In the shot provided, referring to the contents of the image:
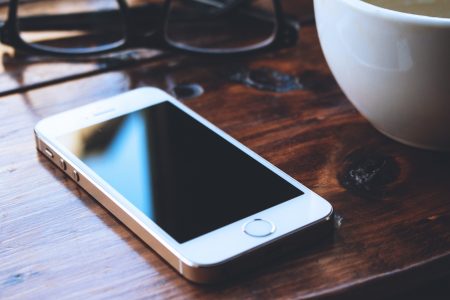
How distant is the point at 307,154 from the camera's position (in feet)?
1.75

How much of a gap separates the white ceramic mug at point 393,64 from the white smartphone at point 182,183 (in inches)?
3.4

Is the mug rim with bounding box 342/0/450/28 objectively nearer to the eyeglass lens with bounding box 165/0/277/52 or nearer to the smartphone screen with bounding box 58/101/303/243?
the smartphone screen with bounding box 58/101/303/243

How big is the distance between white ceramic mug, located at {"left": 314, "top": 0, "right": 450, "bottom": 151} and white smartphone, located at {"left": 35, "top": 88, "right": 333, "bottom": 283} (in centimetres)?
9

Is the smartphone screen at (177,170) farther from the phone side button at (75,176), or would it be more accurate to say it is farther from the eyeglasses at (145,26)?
the eyeglasses at (145,26)

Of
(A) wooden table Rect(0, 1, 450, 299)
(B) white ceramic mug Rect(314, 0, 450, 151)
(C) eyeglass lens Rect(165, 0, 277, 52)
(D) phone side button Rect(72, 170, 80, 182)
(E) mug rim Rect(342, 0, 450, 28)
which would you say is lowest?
(A) wooden table Rect(0, 1, 450, 299)

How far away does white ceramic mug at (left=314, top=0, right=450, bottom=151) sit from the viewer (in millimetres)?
452

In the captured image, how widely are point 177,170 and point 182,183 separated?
18mm

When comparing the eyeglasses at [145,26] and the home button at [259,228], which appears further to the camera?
the eyeglasses at [145,26]

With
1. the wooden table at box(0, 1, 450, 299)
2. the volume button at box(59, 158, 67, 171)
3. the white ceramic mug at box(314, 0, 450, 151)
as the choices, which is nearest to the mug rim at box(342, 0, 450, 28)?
the white ceramic mug at box(314, 0, 450, 151)

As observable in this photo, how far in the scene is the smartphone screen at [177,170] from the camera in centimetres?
45

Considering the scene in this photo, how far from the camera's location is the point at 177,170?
0.50 m

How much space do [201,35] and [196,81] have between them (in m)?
0.11

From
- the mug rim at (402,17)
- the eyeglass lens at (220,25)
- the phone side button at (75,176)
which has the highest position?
the mug rim at (402,17)

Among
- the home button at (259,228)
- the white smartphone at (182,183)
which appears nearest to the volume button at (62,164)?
the white smartphone at (182,183)
